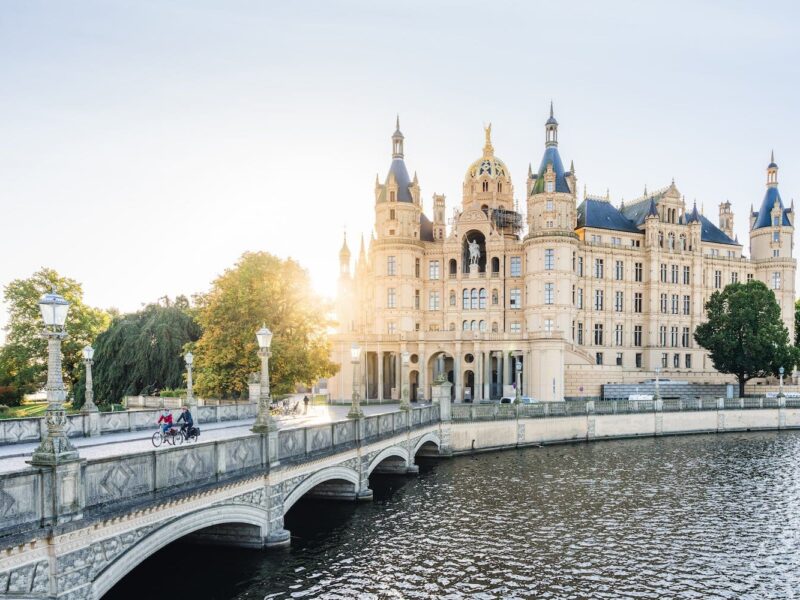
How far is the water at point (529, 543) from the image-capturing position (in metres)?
20.5

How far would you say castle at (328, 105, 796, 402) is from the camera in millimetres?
68188

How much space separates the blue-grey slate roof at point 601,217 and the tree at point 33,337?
58.4m

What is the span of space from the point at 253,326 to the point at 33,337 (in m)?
32.4

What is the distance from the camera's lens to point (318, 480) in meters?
24.6

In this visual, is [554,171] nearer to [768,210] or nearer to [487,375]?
[487,375]

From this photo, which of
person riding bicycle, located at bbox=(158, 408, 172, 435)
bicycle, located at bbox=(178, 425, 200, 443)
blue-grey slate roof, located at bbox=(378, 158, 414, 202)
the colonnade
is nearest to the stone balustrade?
person riding bicycle, located at bbox=(158, 408, 172, 435)

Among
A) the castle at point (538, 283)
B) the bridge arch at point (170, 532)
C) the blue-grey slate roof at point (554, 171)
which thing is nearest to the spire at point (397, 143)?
the castle at point (538, 283)

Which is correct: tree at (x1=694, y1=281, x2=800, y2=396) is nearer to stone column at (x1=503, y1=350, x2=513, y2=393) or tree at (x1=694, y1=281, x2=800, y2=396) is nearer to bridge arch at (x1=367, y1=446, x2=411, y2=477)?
stone column at (x1=503, y1=350, x2=513, y2=393)

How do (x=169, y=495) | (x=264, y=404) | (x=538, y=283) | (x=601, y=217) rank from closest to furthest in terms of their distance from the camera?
(x=169, y=495)
(x=264, y=404)
(x=538, y=283)
(x=601, y=217)

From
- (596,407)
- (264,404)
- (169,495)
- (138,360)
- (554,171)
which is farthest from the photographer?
(554,171)

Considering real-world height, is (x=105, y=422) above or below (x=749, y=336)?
below

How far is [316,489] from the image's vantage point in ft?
99.7

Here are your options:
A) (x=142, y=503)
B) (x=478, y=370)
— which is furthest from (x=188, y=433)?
(x=478, y=370)

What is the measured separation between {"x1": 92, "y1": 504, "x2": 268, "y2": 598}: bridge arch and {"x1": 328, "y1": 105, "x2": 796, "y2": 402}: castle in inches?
1843
